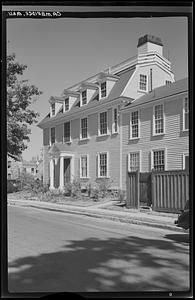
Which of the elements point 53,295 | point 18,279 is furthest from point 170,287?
point 18,279

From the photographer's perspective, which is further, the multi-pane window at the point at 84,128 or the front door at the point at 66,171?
the multi-pane window at the point at 84,128

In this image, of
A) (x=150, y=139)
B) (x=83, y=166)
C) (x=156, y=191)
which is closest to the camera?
(x=83, y=166)

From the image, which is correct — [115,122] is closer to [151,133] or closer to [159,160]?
[151,133]

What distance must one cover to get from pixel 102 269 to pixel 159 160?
69.6 inches

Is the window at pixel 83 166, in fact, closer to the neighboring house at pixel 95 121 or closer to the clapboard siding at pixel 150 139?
the neighboring house at pixel 95 121

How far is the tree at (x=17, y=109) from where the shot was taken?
284 cm

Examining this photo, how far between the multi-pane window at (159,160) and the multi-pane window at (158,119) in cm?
28

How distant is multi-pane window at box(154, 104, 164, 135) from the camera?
172 inches

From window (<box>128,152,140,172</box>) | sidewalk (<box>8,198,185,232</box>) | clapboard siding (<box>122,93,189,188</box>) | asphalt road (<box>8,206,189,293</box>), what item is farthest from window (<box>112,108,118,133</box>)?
asphalt road (<box>8,206,189,293</box>)

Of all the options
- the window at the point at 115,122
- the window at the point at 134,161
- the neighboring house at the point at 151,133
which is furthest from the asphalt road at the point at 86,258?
the window at the point at 115,122

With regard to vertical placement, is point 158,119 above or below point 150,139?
above

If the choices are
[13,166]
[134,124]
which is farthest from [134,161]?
[13,166]

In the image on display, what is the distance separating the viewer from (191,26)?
2.72 meters

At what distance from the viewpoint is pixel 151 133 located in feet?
14.4
